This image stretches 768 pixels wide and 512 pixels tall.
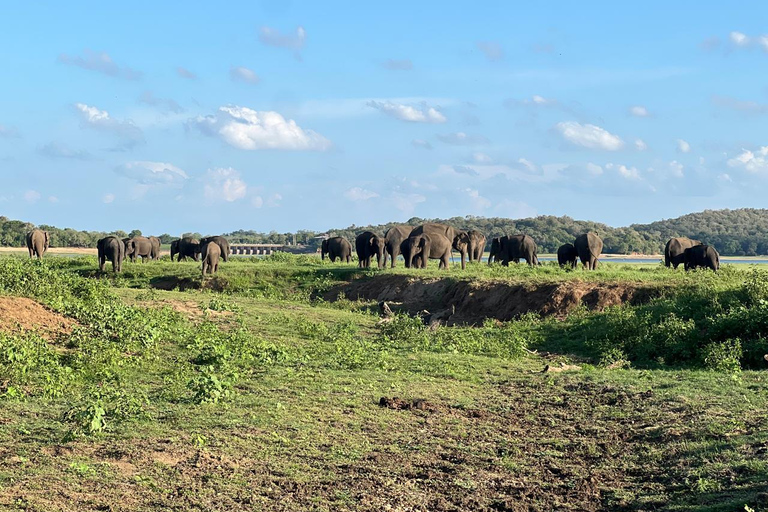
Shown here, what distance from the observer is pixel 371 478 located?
27.9 feet

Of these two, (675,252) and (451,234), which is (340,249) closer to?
(451,234)

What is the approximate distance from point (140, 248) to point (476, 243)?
20395 mm

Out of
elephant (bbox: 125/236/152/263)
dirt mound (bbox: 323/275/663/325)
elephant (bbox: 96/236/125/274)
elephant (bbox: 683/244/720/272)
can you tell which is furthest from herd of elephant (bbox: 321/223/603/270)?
elephant (bbox: 125/236/152/263)

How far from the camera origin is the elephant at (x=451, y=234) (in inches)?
1547

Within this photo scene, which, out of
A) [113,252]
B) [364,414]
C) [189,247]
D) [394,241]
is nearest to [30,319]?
[364,414]

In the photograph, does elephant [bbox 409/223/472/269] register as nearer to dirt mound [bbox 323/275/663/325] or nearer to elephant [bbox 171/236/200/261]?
dirt mound [bbox 323/275/663/325]

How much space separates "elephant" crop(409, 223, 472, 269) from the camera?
129 ft

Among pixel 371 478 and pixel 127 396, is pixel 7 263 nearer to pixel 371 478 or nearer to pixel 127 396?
pixel 127 396

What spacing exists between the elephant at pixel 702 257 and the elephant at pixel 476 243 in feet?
35.0

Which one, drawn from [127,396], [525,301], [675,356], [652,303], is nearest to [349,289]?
[525,301]

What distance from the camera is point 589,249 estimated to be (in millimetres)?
36531

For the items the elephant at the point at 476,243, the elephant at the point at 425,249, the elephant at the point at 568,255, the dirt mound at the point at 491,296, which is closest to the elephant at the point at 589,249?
the elephant at the point at 568,255

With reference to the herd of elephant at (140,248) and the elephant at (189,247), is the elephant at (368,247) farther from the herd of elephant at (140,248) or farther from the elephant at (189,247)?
the elephant at (189,247)

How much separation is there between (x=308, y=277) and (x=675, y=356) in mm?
18755
